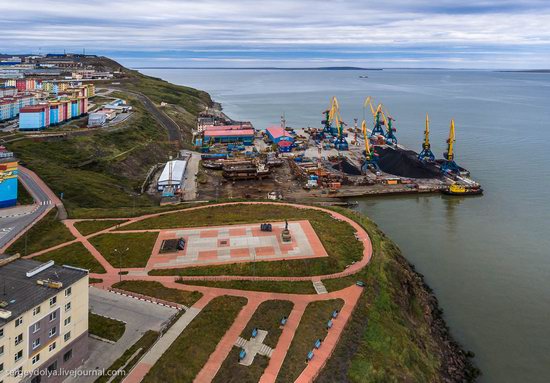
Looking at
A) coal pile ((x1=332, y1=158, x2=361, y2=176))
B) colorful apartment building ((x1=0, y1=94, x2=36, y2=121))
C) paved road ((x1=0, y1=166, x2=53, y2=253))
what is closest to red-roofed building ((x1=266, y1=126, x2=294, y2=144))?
coal pile ((x1=332, y1=158, x2=361, y2=176))

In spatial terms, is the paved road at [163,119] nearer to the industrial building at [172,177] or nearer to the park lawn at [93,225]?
the industrial building at [172,177]

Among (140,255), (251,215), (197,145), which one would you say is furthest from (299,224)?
(197,145)

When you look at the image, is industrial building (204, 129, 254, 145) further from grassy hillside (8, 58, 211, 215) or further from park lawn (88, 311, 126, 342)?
park lawn (88, 311, 126, 342)

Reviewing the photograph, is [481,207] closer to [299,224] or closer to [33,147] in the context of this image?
[299,224]

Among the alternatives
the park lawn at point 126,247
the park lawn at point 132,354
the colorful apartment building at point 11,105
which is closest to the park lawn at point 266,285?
the park lawn at point 126,247

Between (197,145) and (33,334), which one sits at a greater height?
(197,145)

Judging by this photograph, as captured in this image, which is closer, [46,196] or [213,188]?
[46,196]

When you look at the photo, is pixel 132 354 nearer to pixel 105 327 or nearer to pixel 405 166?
pixel 105 327
